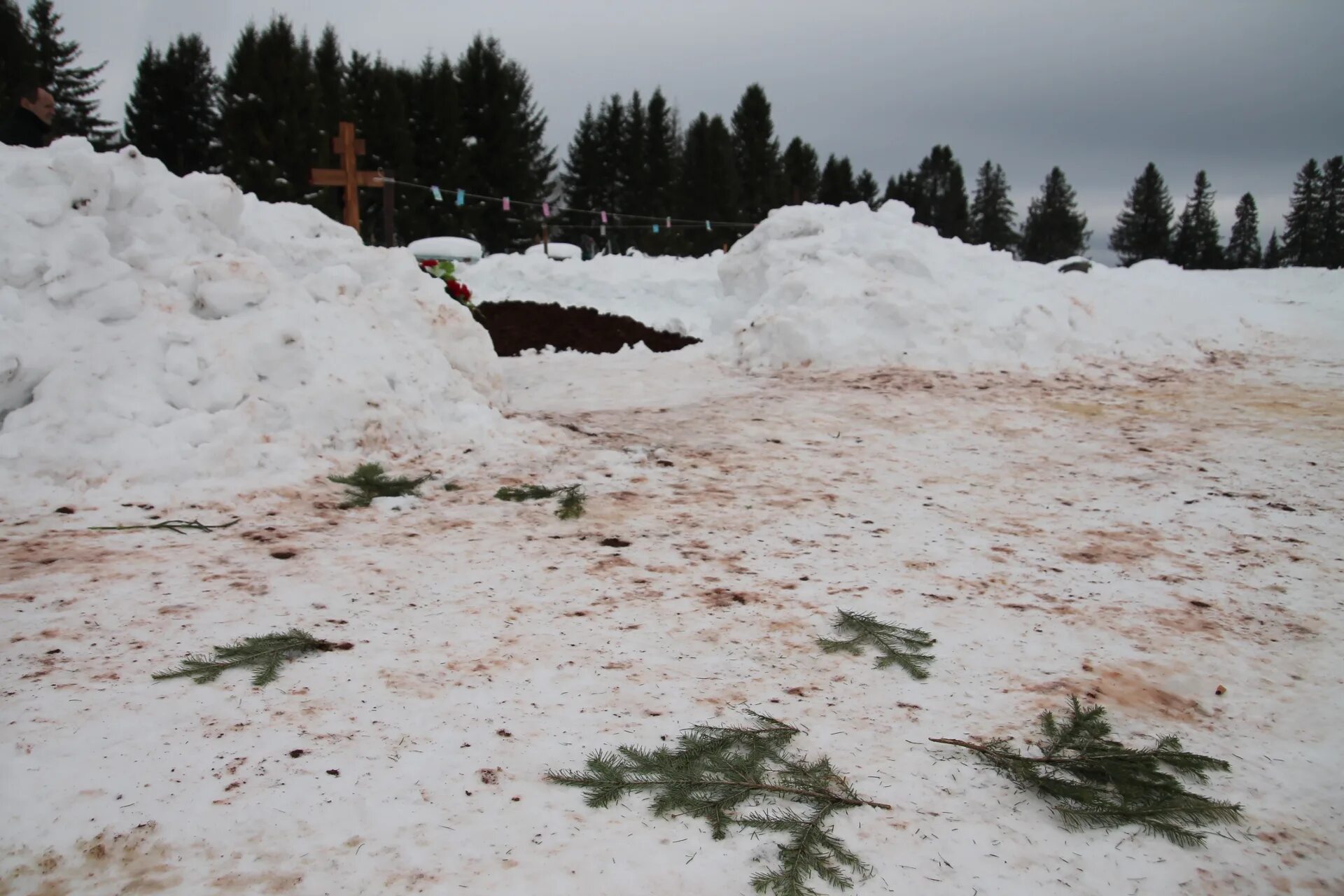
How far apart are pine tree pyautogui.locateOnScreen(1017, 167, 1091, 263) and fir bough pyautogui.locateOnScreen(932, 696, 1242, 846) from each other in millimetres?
60112

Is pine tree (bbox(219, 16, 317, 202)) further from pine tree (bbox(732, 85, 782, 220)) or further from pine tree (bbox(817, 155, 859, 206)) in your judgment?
pine tree (bbox(817, 155, 859, 206))

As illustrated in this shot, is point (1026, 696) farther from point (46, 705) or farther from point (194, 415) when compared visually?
point (194, 415)

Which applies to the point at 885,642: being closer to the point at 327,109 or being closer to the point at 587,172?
the point at 327,109

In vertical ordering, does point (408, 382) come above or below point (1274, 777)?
above

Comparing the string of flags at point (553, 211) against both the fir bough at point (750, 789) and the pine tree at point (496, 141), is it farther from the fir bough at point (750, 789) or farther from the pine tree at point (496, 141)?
the fir bough at point (750, 789)

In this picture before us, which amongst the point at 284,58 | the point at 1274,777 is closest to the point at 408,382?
the point at 1274,777

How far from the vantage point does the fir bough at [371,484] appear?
4.73 meters

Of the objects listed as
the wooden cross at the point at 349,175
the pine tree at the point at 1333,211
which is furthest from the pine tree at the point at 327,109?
the pine tree at the point at 1333,211

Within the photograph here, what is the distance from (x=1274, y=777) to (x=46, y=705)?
3.62m

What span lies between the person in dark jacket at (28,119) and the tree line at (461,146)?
1926 cm

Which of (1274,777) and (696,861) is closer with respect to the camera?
(696,861)

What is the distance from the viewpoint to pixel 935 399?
797cm

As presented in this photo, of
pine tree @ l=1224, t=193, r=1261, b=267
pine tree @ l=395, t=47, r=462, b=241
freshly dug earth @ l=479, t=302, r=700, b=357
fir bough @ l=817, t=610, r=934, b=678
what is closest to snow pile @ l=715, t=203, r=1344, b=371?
freshly dug earth @ l=479, t=302, r=700, b=357

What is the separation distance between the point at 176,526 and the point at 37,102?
4.71 m
